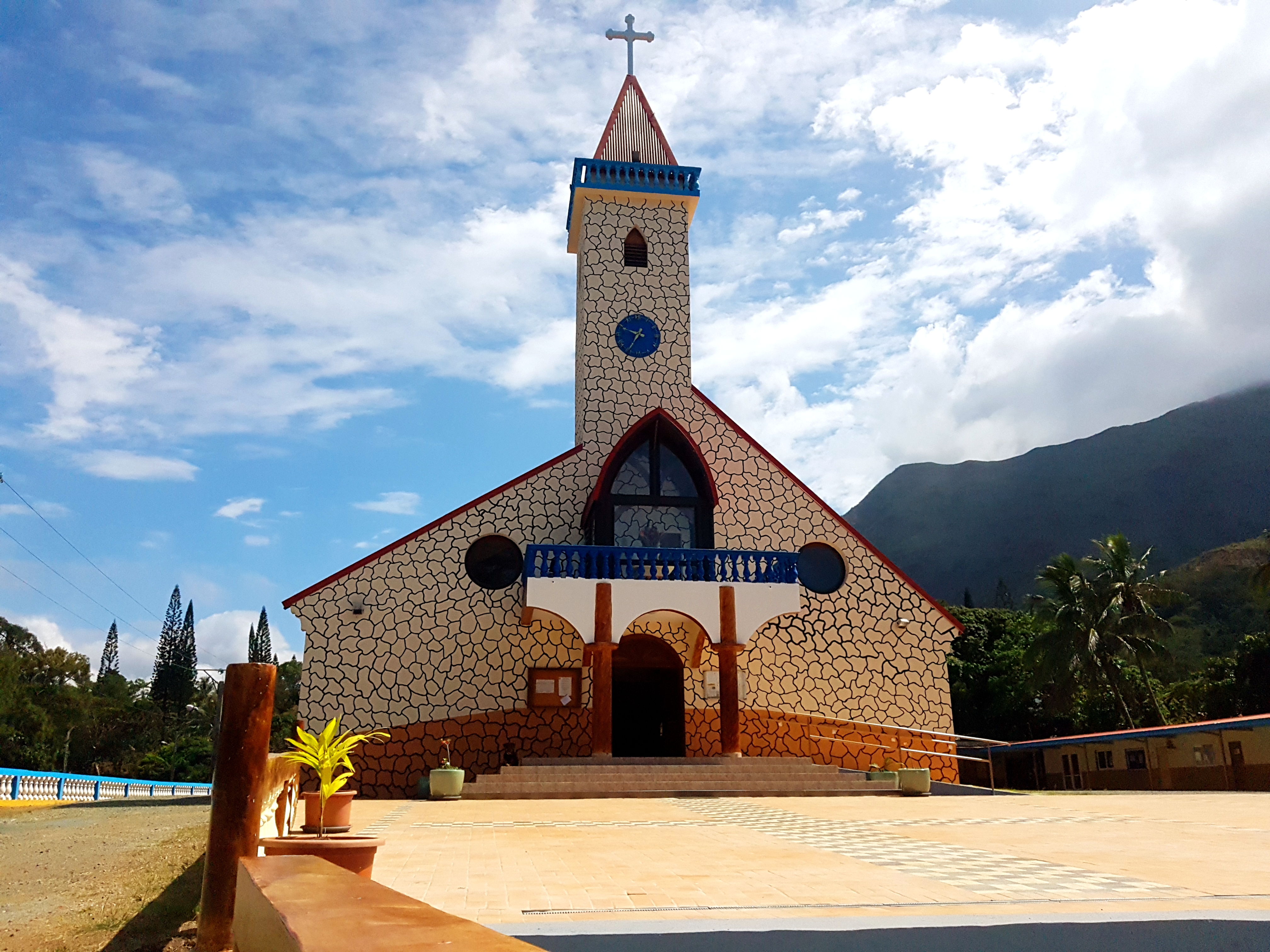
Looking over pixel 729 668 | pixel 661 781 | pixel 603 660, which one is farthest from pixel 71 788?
pixel 729 668

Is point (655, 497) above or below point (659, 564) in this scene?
above

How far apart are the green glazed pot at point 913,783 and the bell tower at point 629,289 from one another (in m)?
9.49

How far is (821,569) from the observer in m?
20.7

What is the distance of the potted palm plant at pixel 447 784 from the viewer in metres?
14.0

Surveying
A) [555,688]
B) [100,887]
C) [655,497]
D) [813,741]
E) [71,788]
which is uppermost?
[655,497]

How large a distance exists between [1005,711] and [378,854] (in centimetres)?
3637

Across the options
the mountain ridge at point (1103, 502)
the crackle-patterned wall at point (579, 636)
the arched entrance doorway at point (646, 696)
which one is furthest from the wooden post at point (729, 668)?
the mountain ridge at point (1103, 502)

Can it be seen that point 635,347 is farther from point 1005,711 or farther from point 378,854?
point 1005,711

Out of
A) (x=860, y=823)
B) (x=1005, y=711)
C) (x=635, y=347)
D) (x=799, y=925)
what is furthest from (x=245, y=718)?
(x=1005, y=711)

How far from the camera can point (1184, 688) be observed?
122 feet

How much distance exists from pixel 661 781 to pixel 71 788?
55.7 feet

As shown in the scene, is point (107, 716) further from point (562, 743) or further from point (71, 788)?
point (562, 743)

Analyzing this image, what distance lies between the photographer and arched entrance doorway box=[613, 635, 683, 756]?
20.0m

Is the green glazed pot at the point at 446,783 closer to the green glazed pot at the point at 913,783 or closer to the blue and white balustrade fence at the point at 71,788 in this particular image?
the blue and white balustrade fence at the point at 71,788
